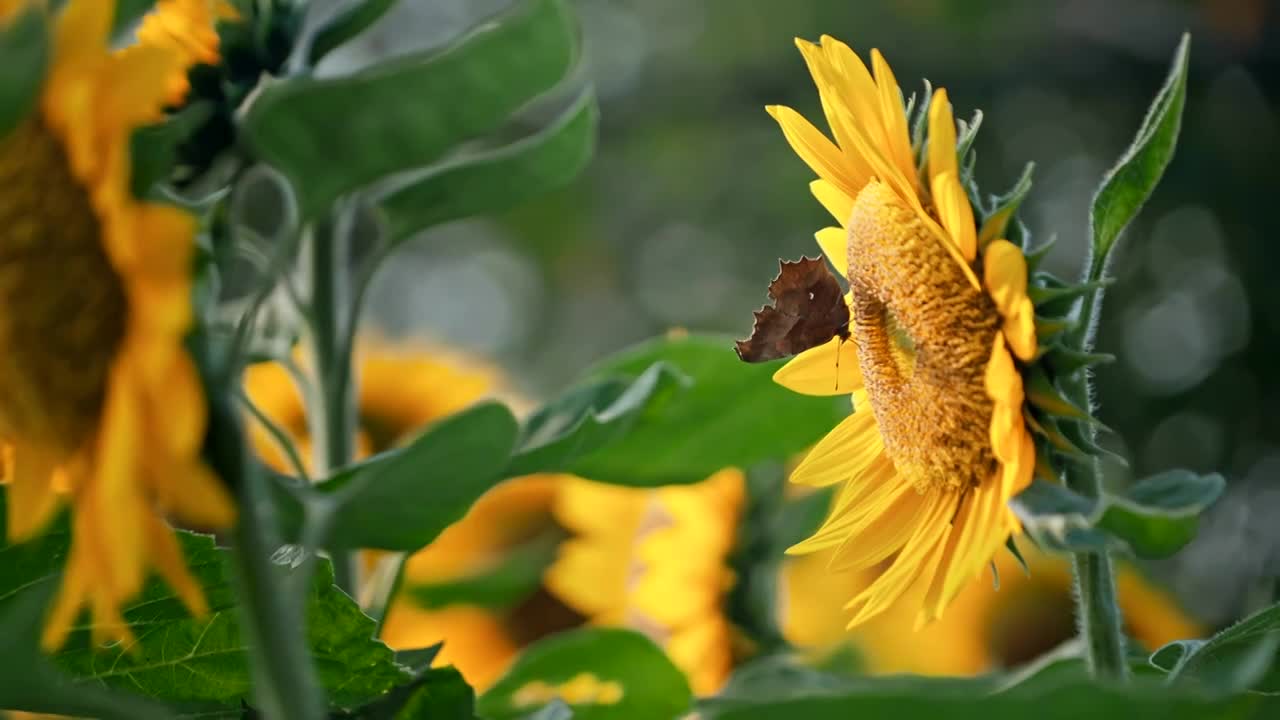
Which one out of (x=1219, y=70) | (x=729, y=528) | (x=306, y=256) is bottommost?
(x=1219, y=70)

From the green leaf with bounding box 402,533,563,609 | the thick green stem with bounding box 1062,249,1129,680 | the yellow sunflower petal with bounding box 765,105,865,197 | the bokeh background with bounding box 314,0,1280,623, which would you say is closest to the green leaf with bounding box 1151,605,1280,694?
the thick green stem with bounding box 1062,249,1129,680

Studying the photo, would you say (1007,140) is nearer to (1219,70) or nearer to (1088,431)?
(1219,70)

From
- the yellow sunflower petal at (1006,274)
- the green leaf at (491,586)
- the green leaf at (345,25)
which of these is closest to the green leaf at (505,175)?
the green leaf at (345,25)

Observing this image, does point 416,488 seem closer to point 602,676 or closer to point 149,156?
point 149,156

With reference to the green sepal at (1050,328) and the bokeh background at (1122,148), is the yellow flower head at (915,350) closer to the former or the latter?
the green sepal at (1050,328)

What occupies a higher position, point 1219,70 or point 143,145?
point 143,145

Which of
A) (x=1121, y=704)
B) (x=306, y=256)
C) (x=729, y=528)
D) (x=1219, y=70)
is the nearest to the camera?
(x=1121, y=704)

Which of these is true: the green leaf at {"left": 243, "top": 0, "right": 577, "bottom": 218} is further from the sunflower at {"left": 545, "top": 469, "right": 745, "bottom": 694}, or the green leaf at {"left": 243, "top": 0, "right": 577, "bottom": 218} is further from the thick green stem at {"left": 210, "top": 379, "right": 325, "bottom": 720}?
the sunflower at {"left": 545, "top": 469, "right": 745, "bottom": 694}

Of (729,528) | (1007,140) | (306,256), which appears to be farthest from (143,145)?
(1007,140)
